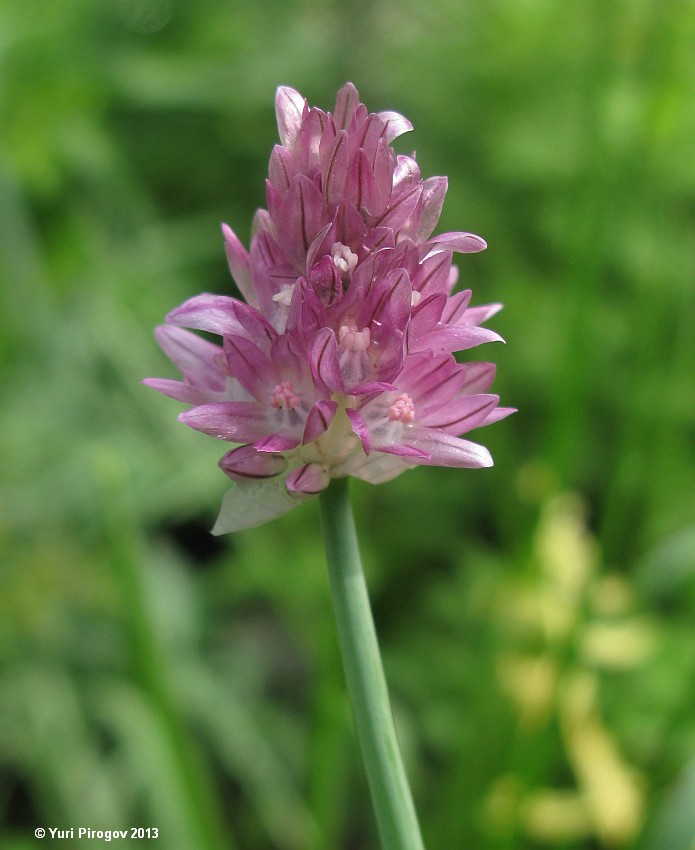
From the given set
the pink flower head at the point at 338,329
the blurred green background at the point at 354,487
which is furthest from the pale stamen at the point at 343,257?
the blurred green background at the point at 354,487

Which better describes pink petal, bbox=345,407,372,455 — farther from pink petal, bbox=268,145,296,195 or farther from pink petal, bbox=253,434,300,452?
pink petal, bbox=268,145,296,195

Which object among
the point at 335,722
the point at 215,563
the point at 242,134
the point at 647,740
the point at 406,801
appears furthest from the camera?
the point at 242,134

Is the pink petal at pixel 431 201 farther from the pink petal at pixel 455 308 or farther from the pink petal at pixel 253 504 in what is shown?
the pink petal at pixel 253 504

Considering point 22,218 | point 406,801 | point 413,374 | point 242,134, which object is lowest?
point 406,801

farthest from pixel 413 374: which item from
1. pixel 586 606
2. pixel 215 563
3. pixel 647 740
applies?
pixel 215 563

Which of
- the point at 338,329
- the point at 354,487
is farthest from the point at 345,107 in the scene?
the point at 354,487

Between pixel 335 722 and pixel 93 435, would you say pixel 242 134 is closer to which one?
pixel 93 435

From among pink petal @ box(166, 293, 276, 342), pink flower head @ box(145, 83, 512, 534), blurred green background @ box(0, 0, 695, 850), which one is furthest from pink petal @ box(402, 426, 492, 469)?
blurred green background @ box(0, 0, 695, 850)

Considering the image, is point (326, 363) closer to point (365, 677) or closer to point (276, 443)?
point (276, 443)
